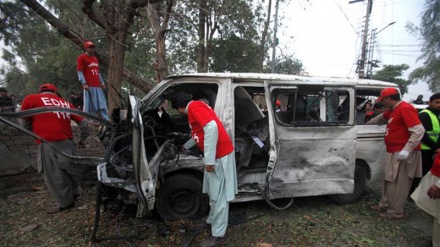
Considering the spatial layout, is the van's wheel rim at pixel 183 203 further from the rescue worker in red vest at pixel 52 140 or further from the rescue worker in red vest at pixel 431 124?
the rescue worker in red vest at pixel 431 124

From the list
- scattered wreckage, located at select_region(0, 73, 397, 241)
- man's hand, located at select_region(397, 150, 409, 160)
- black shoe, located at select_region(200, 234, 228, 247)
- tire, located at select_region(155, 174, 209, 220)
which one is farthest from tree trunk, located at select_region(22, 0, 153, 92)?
man's hand, located at select_region(397, 150, 409, 160)

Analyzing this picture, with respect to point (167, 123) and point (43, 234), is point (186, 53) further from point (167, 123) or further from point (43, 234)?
point (43, 234)

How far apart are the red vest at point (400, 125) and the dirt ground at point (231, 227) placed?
3.78 ft

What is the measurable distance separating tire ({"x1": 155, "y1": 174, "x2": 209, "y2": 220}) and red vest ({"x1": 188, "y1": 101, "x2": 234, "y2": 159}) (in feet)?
2.32

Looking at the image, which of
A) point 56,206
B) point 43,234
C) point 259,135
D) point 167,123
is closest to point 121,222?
point 43,234

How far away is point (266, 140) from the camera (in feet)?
12.4

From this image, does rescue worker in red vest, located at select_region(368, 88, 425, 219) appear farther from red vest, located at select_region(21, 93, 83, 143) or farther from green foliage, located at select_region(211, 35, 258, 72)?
green foliage, located at select_region(211, 35, 258, 72)

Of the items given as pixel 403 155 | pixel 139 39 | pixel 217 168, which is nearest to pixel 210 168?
pixel 217 168

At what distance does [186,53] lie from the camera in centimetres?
1299

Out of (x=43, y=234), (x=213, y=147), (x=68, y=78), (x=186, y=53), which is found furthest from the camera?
(x=68, y=78)

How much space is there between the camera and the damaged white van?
10.8 feet

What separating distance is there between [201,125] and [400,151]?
2862 millimetres

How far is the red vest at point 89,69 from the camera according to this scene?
16.3 feet

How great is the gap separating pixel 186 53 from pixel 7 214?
1072 centimetres
